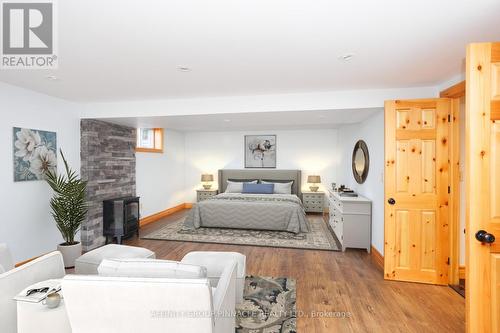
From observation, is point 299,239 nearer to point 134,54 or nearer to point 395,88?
point 395,88

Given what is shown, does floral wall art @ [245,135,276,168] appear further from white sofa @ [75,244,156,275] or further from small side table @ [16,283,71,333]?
small side table @ [16,283,71,333]

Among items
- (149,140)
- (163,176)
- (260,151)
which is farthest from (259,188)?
(149,140)

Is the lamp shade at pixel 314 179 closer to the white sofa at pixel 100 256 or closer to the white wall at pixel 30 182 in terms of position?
the white sofa at pixel 100 256

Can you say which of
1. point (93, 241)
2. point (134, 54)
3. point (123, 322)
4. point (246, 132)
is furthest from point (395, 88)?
point (93, 241)

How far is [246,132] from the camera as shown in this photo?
7.06 metres

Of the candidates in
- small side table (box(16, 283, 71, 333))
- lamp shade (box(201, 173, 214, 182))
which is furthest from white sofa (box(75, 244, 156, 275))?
lamp shade (box(201, 173, 214, 182))

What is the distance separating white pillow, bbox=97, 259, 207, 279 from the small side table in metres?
0.39

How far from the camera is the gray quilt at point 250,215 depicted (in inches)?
187

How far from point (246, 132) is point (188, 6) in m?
5.58

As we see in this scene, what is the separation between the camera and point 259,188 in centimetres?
627

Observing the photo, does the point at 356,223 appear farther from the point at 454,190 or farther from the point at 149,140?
the point at 149,140

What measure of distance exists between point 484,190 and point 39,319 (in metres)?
2.81

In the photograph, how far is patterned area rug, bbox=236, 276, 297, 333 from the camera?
208cm

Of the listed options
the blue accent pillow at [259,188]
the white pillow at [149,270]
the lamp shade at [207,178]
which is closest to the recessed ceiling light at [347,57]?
the white pillow at [149,270]
